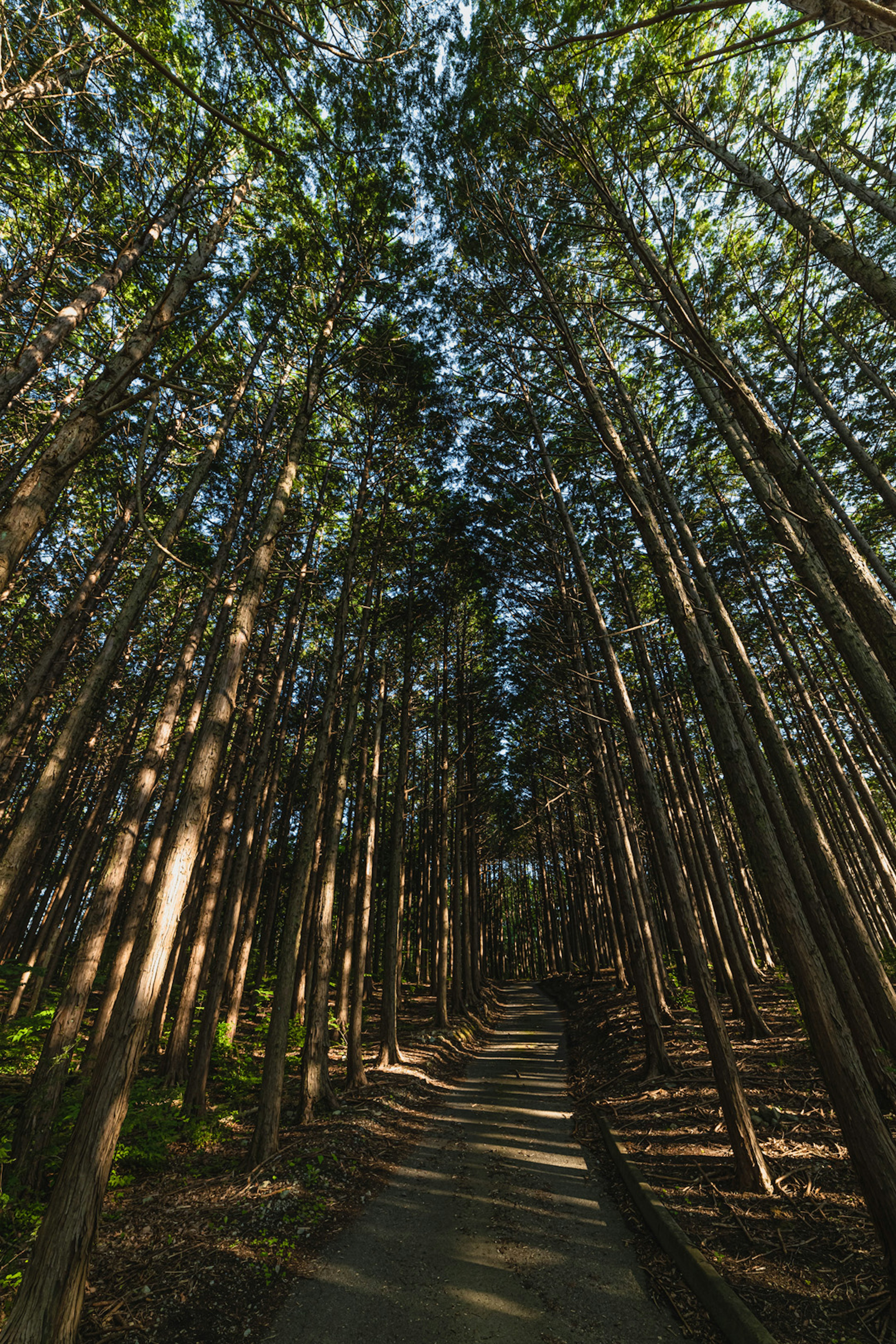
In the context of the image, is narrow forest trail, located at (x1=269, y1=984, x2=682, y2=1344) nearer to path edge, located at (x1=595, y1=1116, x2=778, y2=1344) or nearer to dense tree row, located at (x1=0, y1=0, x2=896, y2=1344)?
path edge, located at (x1=595, y1=1116, x2=778, y2=1344)

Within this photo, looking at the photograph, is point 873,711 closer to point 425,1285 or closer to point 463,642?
point 425,1285

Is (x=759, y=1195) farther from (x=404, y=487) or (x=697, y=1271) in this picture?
(x=404, y=487)

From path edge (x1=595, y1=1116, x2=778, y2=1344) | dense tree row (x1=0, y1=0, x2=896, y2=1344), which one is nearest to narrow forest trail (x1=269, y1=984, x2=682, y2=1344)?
path edge (x1=595, y1=1116, x2=778, y2=1344)

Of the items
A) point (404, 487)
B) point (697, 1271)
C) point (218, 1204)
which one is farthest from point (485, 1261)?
point (404, 487)

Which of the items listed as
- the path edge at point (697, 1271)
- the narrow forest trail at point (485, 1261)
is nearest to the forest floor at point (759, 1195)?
the path edge at point (697, 1271)

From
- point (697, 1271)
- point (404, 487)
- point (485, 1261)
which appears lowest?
point (485, 1261)

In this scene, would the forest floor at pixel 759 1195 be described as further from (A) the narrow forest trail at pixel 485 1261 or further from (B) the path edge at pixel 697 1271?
(A) the narrow forest trail at pixel 485 1261

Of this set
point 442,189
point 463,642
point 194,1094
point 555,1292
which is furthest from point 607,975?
point 442,189

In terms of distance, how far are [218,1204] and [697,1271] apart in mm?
4488

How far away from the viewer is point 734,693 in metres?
7.49

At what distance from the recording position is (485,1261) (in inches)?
177

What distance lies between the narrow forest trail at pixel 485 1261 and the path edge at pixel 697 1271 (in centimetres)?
30

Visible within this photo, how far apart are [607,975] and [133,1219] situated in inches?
766

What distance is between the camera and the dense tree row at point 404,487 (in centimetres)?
441
